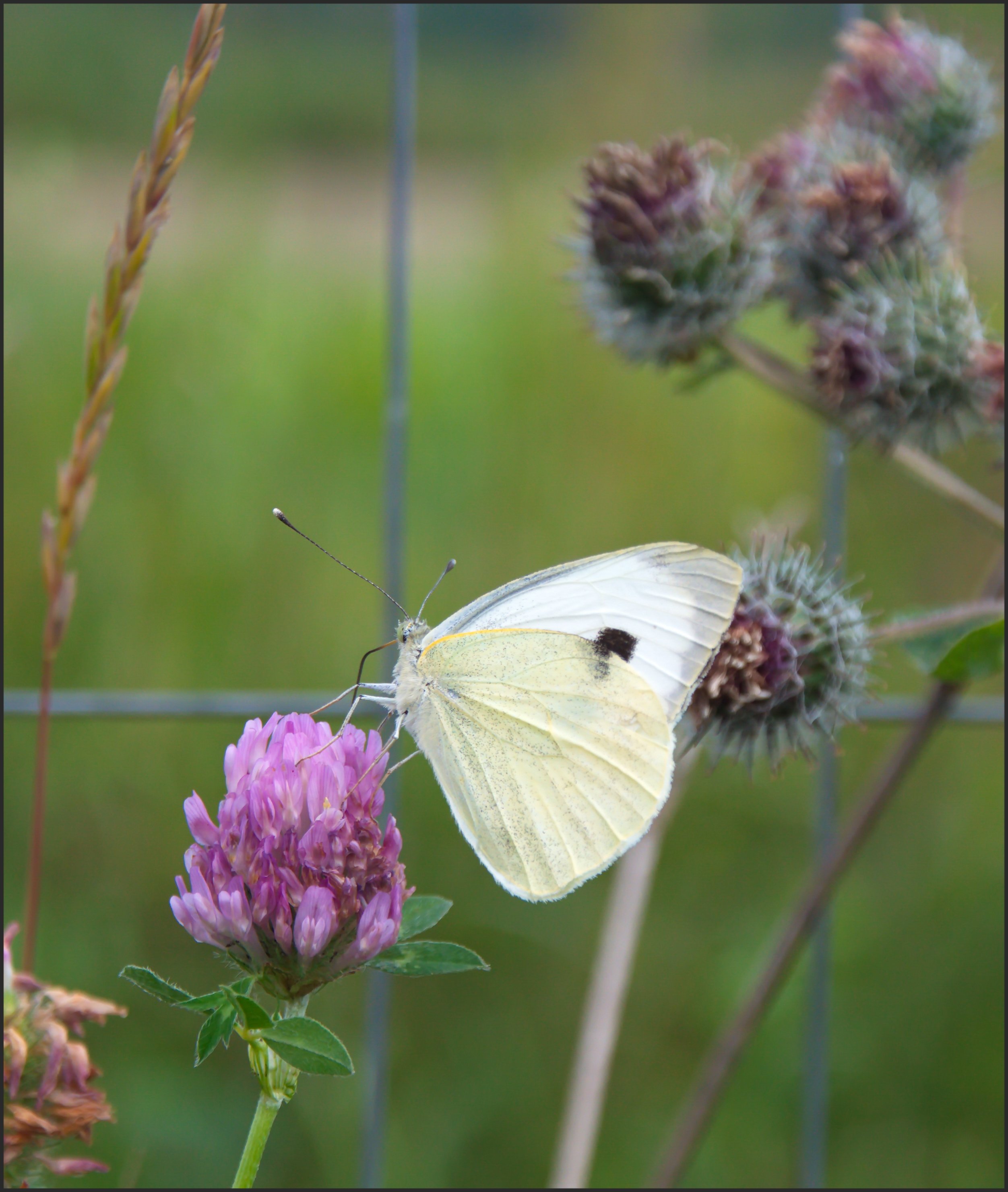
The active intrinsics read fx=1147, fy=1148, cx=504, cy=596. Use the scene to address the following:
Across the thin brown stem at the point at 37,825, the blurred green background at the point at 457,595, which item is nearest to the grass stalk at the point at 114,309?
the thin brown stem at the point at 37,825

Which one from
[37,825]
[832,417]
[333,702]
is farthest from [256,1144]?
[832,417]

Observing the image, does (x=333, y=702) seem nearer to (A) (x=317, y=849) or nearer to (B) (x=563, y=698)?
(B) (x=563, y=698)

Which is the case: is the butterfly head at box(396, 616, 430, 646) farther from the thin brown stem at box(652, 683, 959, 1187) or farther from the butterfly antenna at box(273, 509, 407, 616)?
the thin brown stem at box(652, 683, 959, 1187)

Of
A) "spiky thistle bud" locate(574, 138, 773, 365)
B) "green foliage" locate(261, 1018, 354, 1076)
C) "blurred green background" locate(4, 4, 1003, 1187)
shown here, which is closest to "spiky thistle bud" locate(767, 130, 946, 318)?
"spiky thistle bud" locate(574, 138, 773, 365)

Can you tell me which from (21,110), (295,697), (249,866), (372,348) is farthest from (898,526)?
(21,110)

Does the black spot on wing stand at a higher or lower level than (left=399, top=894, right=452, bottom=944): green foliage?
higher

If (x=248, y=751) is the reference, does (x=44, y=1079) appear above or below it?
below
